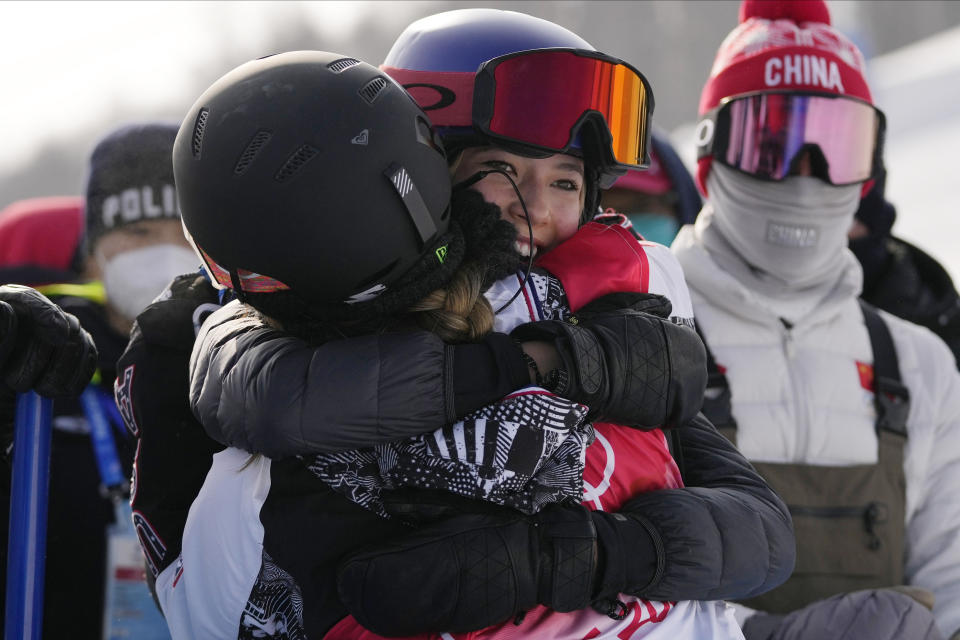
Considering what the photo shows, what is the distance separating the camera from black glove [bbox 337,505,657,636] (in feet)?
6.01

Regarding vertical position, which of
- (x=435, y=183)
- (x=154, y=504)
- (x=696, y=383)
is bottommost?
(x=154, y=504)

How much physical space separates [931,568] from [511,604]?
197cm

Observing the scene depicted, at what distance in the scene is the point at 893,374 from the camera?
3430 mm

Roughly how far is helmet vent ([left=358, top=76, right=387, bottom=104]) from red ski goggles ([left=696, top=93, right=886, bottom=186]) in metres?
1.93

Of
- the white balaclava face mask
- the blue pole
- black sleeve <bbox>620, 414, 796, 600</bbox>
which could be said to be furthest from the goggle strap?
the blue pole

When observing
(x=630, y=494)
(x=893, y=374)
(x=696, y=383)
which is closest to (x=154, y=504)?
(x=630, y=494)

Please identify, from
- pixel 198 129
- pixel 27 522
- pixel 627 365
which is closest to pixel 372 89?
pixel 198 129

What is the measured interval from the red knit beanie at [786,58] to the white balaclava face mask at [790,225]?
0.27 meters

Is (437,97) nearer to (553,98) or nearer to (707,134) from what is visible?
(553,98)

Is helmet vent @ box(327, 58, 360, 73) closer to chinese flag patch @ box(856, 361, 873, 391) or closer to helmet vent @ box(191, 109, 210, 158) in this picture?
helmet vent @ box(191, 109, 210, 158)

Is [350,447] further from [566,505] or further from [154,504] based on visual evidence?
[154,504]

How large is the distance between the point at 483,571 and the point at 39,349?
1.31 metres

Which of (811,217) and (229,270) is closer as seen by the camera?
(229,270)

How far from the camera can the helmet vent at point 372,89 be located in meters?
2.01
